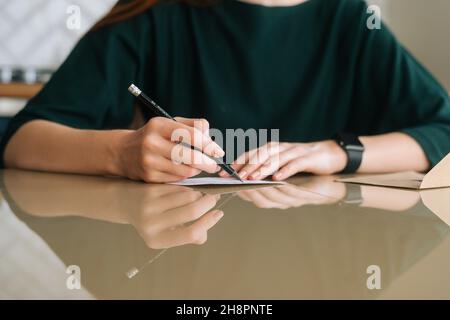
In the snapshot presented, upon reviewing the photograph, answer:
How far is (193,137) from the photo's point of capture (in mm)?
743

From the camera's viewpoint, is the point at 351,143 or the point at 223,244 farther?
the point at 351,143

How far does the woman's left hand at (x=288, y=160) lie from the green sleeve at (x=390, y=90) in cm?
22

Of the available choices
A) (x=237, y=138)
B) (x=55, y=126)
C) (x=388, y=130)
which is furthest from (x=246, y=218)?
(x=388, y=130)

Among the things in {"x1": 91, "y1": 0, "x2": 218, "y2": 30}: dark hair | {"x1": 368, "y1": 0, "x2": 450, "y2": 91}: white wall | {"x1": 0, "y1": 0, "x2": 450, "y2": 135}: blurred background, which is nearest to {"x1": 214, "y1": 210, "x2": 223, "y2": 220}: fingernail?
{"x1": 91, "y1": 0, "x2": 218, "y2": 30}: dark hair

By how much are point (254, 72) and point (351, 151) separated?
0.37 metres

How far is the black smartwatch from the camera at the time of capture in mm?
959

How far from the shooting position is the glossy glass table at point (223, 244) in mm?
315

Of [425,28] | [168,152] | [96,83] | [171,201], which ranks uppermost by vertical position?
[425,28]

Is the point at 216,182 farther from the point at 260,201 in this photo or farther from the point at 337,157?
the point at 337,157

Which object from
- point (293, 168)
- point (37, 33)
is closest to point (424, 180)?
point (293, 168)

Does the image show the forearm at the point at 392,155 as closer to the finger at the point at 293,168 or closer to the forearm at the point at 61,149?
the finger at the point at 293,168

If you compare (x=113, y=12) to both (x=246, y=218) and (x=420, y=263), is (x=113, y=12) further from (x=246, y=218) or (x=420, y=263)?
(x=420, y=263)

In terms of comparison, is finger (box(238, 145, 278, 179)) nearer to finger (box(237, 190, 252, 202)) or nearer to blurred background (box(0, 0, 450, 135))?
finger (box(237, 190, 252, 202))

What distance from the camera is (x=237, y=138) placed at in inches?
46.9
